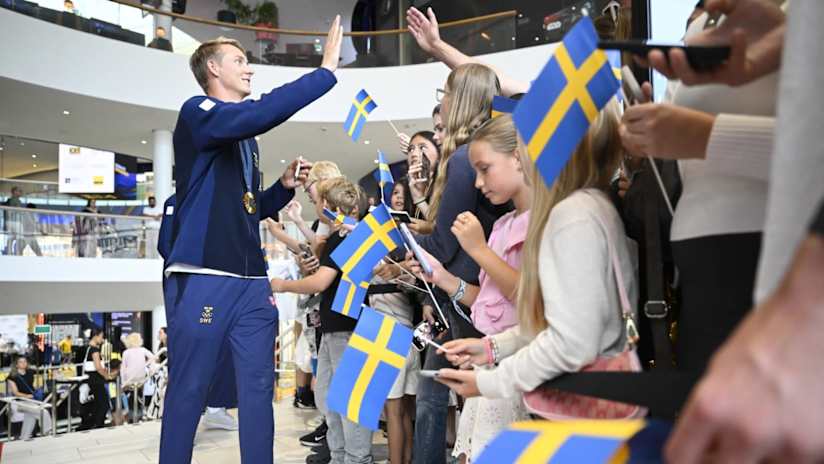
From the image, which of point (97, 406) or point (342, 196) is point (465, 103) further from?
point (97, 406)

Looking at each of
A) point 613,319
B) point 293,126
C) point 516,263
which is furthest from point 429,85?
point 613,319

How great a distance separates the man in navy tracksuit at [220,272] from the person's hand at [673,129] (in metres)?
1.53

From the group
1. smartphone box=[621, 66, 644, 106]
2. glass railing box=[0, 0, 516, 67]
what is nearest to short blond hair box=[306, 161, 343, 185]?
smartphone box=[621, 66, 644, 106]

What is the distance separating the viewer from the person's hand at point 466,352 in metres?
1.44

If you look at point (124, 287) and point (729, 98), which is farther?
point (124, 287)

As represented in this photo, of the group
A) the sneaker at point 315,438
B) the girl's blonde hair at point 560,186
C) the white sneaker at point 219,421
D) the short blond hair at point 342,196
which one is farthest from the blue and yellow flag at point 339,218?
the white sneaker at point 219,421

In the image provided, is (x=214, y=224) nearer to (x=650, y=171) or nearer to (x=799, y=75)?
(x=650, y=171)

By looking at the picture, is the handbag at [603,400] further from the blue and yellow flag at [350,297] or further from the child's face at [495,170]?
the blue and yellow flag at [350,297]

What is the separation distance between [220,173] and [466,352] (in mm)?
1345

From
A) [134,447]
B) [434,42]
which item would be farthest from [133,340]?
[434,42]

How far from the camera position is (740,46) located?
79cm

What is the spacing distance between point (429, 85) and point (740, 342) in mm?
11005

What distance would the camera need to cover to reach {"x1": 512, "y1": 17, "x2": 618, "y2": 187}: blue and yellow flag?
3.09 feet

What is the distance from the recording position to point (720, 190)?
917 millimetres
